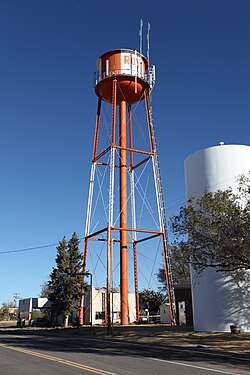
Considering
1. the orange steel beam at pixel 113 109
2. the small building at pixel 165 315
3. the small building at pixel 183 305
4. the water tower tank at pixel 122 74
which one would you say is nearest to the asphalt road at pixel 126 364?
the orange steel beam at pixel 113 109

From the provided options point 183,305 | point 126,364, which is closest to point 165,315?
point 183,305

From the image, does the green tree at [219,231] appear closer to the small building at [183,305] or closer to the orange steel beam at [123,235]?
the orange steel beam at [123,235]

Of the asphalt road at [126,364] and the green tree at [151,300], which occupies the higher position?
the green tree at [151,300]

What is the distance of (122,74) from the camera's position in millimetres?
36781

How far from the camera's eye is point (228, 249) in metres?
20.6

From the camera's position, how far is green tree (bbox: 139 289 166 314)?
58.3 meters

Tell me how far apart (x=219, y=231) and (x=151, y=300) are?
4019cm

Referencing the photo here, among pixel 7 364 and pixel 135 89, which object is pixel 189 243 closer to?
pixel 7 364

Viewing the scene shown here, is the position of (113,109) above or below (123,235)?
above

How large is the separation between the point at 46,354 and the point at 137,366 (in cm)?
511

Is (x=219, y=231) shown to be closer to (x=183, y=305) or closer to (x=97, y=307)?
(x=183, y=305)

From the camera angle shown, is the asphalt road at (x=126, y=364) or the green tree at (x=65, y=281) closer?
the asphalt road at (x=126, y=364)

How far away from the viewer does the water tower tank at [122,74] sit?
1460 inches

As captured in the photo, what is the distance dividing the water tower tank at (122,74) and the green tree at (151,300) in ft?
99.5
